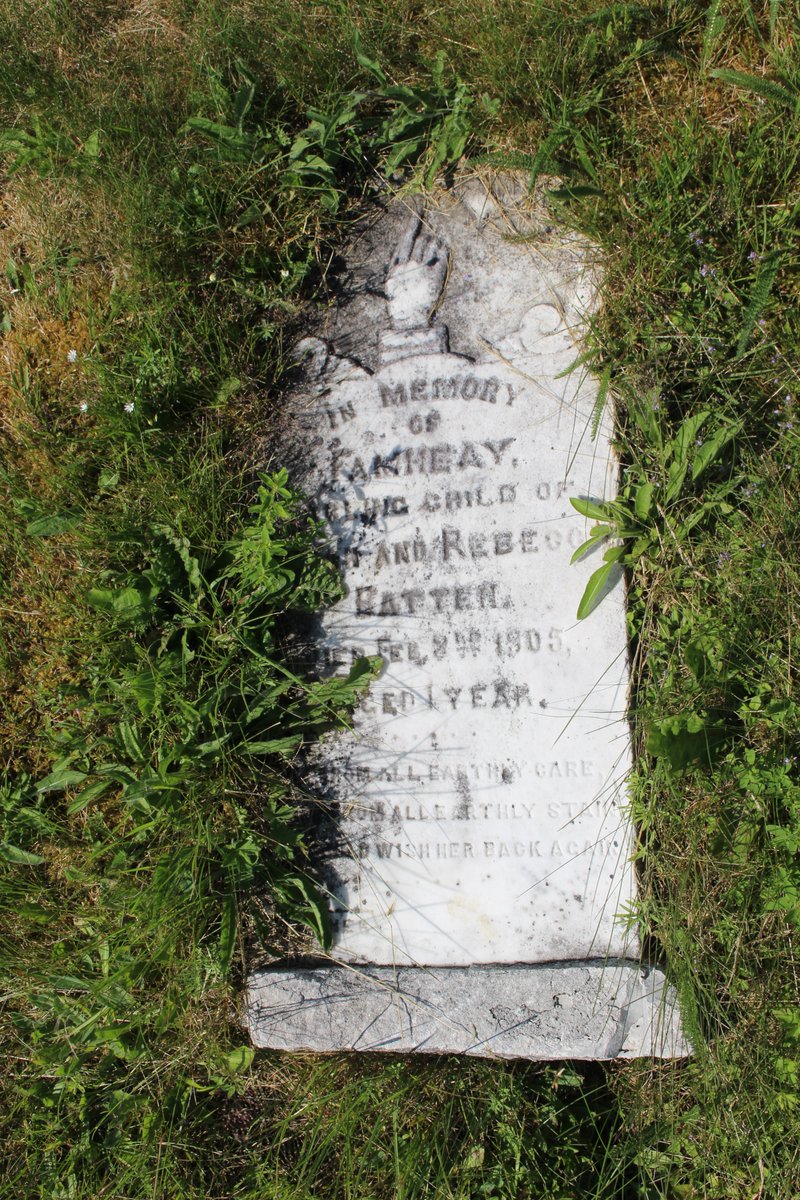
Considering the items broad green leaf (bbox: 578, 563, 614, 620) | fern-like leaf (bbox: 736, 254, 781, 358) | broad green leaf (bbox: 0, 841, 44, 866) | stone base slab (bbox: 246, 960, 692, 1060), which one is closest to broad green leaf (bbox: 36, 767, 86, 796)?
broad green leaf (bbox: 0, 841, 44, 866)

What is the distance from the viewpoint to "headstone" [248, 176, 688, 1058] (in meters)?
2.19

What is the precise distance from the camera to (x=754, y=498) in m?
2.34

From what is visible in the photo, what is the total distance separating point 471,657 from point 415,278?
1100 mm

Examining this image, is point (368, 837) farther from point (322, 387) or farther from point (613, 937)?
point (322, 387)

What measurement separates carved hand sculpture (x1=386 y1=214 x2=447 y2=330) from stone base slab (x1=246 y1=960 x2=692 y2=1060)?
1738 mm

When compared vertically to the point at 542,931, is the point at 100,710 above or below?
above

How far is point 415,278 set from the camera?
8.31 feet

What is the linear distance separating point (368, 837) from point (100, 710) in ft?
2.77

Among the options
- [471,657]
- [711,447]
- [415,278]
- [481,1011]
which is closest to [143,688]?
[471,657]

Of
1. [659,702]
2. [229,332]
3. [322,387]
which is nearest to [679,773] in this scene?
[659,702]

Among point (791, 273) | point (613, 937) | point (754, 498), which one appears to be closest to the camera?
point (613, 937)

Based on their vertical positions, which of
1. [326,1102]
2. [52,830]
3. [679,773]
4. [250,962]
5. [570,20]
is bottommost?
[326,1102]

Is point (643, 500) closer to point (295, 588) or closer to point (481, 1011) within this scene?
point (295, 588)

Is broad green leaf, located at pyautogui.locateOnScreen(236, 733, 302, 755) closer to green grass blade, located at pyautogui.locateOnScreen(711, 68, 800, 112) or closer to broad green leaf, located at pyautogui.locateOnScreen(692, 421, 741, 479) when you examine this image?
broad green leaf, located at pyautogui.locateOnScreen(692, 421, 741, 479)
